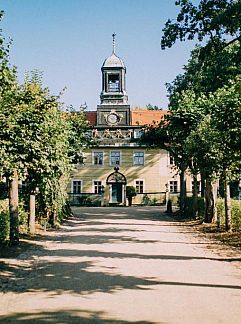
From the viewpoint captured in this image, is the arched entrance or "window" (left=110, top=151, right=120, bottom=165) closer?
the arched entrance

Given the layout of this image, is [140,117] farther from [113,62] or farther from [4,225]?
[4,225]

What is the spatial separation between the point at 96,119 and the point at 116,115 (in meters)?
3.96

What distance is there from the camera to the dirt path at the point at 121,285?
22.8 feet

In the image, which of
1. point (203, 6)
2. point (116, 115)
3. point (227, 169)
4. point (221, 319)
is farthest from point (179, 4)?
point (116, 115)

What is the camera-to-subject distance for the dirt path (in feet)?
22.8

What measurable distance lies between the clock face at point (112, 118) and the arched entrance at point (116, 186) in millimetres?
5607

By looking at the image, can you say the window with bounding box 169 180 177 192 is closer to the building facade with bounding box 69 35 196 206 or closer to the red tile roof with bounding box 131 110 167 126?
the building facade with bounding box 69 35 196 206

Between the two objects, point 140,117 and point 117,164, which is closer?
point 117,164

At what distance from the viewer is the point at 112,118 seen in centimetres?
5762

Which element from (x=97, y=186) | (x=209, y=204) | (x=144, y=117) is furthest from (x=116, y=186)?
(x=209, y=204)

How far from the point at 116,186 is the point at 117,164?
2661mm

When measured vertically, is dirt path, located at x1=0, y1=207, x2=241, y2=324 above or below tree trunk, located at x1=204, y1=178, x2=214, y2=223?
below

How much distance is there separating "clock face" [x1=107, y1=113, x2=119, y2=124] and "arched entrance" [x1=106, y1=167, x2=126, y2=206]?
5.61m

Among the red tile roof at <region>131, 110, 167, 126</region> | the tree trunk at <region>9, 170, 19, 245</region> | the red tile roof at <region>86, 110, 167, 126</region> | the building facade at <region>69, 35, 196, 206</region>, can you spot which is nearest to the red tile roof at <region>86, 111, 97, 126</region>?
the red tile roof at <region>86, 110, 167, 126</region>
